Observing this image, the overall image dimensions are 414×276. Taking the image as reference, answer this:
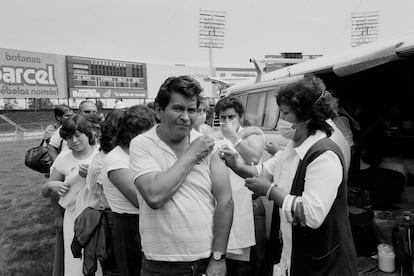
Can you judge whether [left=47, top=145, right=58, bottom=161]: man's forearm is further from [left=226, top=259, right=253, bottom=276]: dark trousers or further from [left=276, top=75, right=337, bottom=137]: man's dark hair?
[left=276, top=75, right=337, bottom=137]: man's dark hair

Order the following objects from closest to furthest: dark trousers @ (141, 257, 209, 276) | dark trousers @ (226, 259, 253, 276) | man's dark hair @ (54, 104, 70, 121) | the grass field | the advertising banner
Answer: dark trousers @ (141, 257, 209, 276) < dark trousers @ (226, 259, 253, 276) < the grass field < man's dark hair @ (54, 104, 70, 121) < the advertising banner

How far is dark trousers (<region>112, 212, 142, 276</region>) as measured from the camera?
2.48 meters

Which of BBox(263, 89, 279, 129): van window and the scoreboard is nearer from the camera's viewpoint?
BBox(263, 89, 279, 129): van window

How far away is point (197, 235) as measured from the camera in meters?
1.87

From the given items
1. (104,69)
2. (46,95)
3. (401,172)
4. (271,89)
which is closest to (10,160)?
(271,89)

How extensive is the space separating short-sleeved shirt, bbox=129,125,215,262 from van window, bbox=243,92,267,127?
9.85 feet

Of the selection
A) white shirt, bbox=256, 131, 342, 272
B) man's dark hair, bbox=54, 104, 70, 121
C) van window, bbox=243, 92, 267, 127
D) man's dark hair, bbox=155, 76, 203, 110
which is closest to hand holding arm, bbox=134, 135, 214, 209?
man's dark hair, bbox=155, 76, 203, 110

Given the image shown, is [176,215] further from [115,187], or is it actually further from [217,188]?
[115,187]

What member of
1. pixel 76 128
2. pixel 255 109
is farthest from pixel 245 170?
pixel 255 109

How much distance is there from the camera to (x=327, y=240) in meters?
1.91

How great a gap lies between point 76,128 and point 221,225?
1768 mm

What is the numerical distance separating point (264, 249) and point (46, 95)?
4100 centimetres

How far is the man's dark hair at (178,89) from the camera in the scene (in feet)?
6.26

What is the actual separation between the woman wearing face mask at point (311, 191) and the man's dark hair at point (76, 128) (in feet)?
5.74
